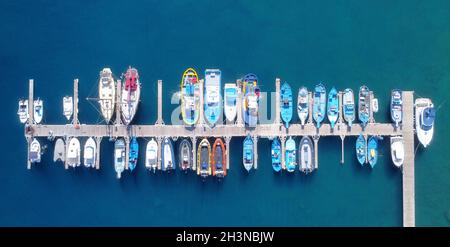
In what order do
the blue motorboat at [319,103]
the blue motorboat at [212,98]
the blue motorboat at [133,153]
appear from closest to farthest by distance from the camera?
the blue motorboat at [212,98], the blue motorboat at [319,103], the blue motorboat at [133,153]

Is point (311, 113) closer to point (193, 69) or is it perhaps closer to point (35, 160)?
point (193, 69)

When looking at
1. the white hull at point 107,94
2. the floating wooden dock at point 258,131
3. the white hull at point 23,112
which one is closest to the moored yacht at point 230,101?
the floating wooden dock at point 258,131

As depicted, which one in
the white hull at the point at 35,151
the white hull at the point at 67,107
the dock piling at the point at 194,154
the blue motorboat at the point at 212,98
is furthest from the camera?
the white hull at the point at 67,107

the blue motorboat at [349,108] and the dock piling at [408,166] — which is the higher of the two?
the blue motorboat at [349,108]

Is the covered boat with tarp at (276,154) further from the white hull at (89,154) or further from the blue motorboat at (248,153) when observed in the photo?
the white hull at (89,154)

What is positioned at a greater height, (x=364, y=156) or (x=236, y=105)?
(x=236, y=105)
